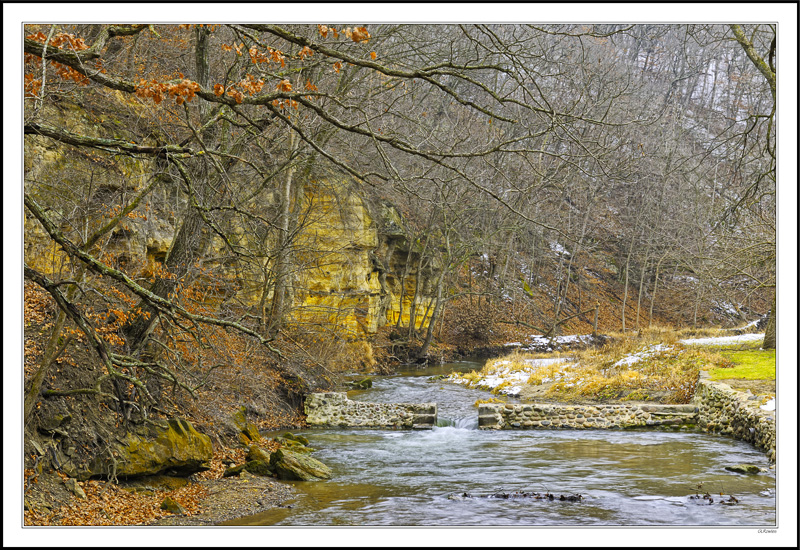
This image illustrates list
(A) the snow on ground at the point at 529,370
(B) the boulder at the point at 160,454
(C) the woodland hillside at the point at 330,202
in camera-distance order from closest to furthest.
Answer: (C) the woodland hillside at the point at 330,202 → (B) the boulder at the point at 160,454 → (A) the snow on ground at the point at 529,370

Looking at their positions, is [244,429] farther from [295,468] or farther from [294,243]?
[294,243]

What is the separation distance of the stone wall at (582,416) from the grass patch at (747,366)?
1612 millimetres

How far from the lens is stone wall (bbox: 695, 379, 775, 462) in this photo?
10260mm

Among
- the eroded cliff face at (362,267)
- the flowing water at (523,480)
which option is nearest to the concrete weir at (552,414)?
the flowing water at (523,480)

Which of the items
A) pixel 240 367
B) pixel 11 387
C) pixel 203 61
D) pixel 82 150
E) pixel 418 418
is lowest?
pixel 418 418

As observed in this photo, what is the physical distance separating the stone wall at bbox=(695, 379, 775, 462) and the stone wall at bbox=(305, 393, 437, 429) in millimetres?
5956

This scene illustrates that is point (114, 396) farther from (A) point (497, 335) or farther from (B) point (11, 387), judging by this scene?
(A) point (497, 335)

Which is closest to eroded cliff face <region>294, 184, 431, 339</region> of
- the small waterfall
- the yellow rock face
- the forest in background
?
the yellow rock face

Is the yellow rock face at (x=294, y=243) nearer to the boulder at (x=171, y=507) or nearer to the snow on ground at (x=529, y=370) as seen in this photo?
the boulder at (x=171, y=507)

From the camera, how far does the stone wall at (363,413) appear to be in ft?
45.3

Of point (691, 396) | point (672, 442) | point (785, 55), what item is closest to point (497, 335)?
point (691, 396)

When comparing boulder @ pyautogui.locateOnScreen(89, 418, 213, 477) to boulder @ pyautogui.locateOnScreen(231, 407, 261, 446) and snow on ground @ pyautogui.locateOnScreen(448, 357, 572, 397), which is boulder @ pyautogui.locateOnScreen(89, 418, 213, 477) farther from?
snow on ground @ pyautogui.locateOnScreen(448, 357, 572, 397)

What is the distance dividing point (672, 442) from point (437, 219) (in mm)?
15298
